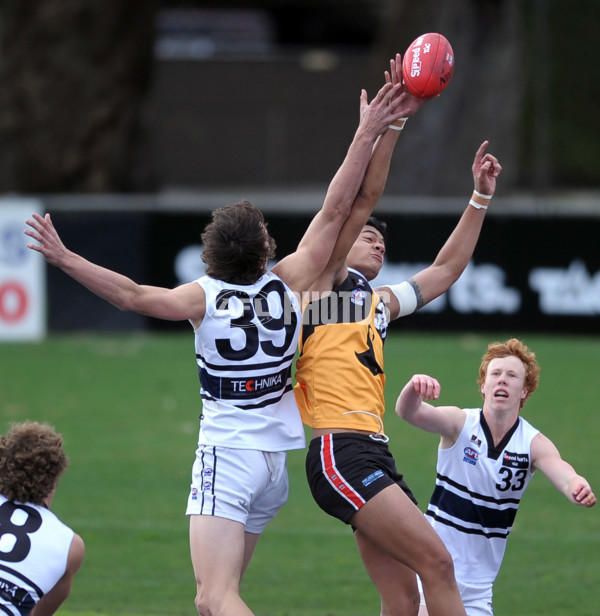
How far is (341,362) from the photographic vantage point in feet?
15.5

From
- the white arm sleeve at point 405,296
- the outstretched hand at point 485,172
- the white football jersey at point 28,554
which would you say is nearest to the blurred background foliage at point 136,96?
the outstretched hand at point 485,172

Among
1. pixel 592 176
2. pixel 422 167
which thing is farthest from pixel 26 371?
pixel 592 176

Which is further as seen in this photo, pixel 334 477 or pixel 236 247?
pixel 236 247

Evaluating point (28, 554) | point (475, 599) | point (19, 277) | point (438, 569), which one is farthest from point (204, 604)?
point (19, 277)

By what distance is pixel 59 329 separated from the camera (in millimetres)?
14727

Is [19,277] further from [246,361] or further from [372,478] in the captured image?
[372,478]

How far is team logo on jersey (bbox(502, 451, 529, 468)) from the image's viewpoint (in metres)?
4.98

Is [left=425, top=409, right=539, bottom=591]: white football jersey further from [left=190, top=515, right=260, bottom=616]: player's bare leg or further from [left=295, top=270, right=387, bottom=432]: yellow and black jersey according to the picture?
[left=190, top=515, right=260, bottom=616]: player's bare leg

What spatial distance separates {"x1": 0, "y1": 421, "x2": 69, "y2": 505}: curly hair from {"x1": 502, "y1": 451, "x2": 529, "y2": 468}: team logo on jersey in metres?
1.90

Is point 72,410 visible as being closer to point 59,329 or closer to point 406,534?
point 59,329

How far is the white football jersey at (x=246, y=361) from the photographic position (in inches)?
181

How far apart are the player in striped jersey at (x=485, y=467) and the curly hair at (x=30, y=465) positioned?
1534 millimetres

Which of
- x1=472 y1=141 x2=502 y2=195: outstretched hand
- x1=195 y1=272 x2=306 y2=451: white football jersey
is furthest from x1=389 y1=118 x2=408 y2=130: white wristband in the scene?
x1=195 y1=272 x2=306 y2=451: white football jersey

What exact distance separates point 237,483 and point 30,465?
0.81m
